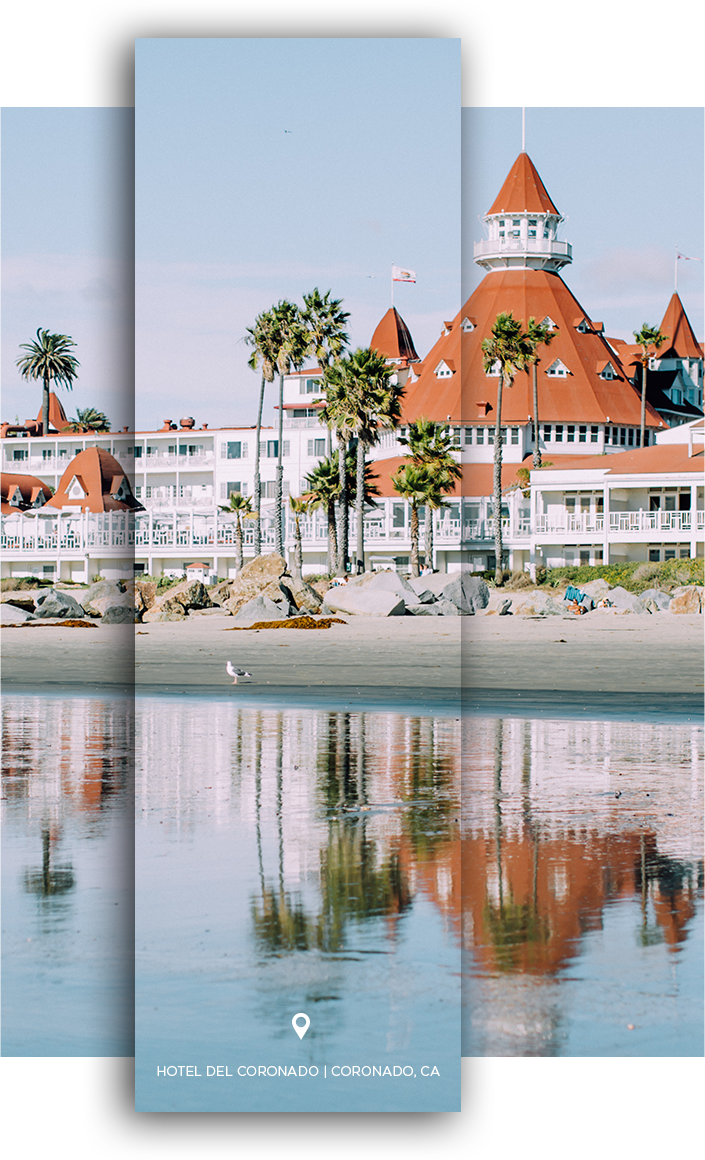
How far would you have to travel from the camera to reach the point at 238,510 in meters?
49.1

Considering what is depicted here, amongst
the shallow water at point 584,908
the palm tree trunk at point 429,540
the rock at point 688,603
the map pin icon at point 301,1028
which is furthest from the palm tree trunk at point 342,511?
the map pin icon at point 301,1028

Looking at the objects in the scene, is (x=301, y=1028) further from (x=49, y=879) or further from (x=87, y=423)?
(x=87, y=423)

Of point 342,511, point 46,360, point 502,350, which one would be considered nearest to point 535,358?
point 502,350

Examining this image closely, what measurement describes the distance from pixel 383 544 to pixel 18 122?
4502cm

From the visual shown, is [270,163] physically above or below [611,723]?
above

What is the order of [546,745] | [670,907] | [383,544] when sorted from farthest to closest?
[383,544]
[546,745]
[670,907]

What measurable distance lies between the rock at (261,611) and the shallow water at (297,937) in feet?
62.5

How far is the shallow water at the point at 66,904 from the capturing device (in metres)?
4.09

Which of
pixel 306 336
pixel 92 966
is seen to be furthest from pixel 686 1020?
pixel 306 336

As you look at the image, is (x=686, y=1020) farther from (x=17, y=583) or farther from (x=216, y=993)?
(x=17, y=583)

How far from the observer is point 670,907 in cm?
507

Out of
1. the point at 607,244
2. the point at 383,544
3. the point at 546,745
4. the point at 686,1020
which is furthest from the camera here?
the point at 607,244

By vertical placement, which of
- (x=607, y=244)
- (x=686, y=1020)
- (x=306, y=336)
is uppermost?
(x=607, y=244)

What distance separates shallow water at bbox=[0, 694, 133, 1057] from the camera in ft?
13.4
